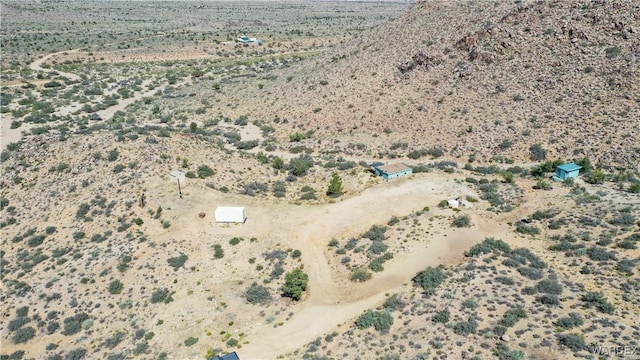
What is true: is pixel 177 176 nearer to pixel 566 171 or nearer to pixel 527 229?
pixel 527 229

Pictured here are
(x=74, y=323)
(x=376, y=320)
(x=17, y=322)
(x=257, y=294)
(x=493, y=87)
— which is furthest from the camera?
(x=493, y=87)

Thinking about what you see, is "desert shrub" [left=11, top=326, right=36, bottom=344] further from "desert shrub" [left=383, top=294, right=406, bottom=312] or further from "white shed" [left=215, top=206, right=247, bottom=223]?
"desert shrub" [left=383, top=294, right=406, bottom=312]

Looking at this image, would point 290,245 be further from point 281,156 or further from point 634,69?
point 634,69

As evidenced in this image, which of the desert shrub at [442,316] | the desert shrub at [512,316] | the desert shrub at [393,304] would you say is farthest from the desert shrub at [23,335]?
the desert shrub at [512,316]

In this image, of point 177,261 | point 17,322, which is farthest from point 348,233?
point 17,322

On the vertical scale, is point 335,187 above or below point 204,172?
above

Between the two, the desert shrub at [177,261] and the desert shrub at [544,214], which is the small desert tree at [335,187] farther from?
the desert shrub at [544,214]
